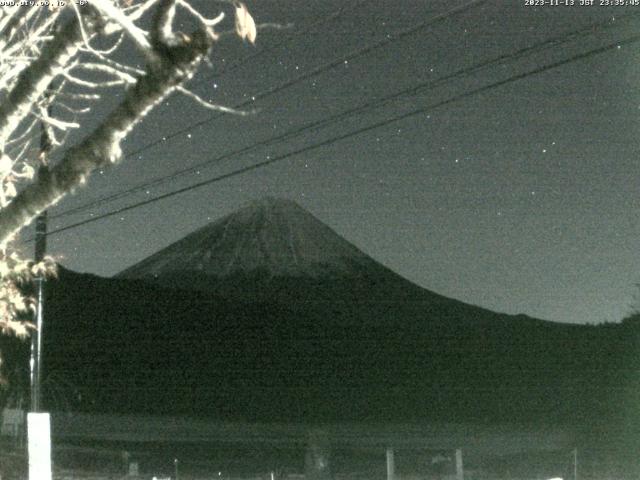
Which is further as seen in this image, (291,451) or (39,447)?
(291,451)

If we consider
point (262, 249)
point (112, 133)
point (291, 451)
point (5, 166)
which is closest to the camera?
point (112, 133)

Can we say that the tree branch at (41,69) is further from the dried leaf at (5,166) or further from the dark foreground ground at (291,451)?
the dark foreground ground at (291,451)

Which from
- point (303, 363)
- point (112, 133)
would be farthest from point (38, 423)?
point (303, 363)

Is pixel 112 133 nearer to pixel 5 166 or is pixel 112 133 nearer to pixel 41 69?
pixel 41 69

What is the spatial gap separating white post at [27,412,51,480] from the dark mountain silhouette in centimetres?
1878

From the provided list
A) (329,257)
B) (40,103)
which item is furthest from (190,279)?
(40,103)

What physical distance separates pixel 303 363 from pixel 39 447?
2996 cm

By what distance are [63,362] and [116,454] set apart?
4.88 m

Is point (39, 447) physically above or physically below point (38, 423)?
below

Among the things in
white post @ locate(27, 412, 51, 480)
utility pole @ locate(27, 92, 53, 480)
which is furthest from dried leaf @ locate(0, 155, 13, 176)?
white post @ locate(27, 412, 51, 480)

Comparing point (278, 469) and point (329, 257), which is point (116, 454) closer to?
point (278, 469)

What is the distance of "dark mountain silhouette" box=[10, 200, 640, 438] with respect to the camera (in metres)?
38.8

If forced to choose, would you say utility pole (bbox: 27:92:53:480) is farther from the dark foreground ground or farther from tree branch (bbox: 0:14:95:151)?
tree branch (bbox: 0:14:95:151)

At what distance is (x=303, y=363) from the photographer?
46.9 metres
